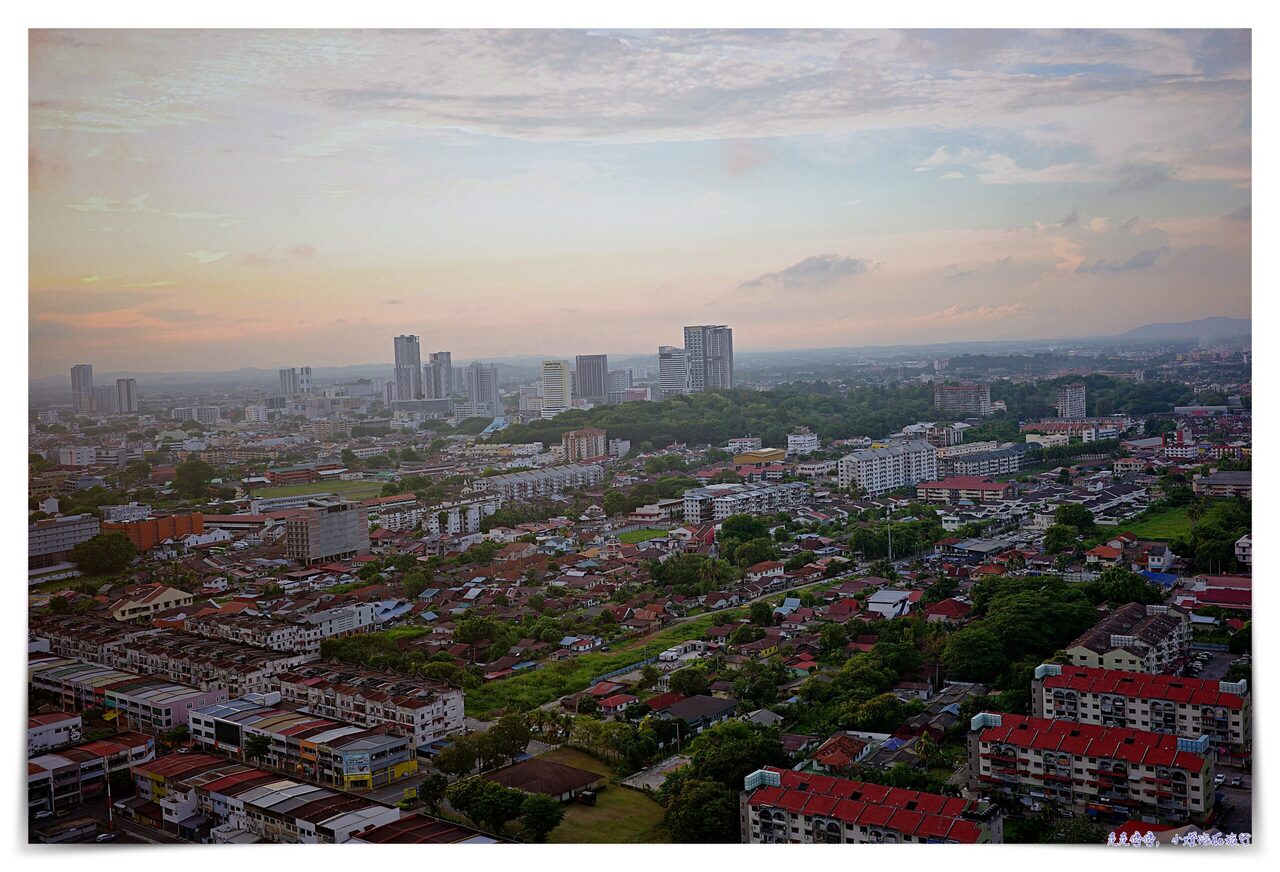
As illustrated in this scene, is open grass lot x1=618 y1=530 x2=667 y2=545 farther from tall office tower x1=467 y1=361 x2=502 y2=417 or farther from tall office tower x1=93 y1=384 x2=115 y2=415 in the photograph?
tall office tower x1=93 y1=384 x2=115 y2=415

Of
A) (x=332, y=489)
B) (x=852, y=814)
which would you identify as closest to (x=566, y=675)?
(x=852, y=814)

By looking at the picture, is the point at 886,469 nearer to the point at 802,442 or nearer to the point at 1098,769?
the point at 802,442

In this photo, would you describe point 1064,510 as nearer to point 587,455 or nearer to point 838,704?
point 838,704

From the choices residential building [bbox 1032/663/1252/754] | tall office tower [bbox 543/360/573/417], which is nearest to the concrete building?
tall office tower [bbox 543/360/573/417]

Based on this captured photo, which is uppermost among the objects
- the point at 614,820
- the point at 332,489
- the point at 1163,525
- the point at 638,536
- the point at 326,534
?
the point at 332,489

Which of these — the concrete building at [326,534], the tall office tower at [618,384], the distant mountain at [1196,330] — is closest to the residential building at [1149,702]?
the distant mountain at [1196,330]

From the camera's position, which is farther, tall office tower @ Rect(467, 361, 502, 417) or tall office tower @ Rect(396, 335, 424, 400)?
tall office tower @ Rect(467, 361, 502, 417)

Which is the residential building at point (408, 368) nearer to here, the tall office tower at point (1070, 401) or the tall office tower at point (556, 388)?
the tall office tower at point (556, 388)

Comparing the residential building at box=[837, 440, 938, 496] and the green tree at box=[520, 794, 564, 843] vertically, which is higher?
the residential building at box=[837, 440, 938, 496]
